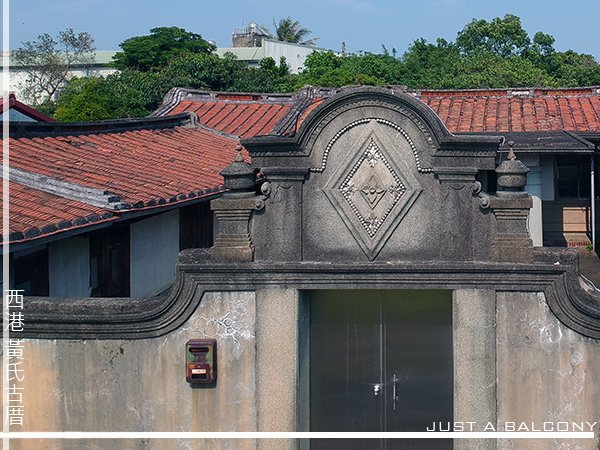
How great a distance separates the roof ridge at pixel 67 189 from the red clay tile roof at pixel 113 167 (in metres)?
0.03

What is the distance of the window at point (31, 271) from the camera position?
11148mm

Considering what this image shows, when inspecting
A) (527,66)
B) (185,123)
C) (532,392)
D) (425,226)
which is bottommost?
(532,392)

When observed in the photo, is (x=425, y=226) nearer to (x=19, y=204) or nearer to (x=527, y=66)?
(x=19, y=204)

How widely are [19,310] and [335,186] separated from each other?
388 centimetres

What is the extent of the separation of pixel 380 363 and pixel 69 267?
5.57m

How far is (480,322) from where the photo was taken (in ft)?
29.6

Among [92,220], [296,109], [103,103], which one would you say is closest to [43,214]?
[92,220]

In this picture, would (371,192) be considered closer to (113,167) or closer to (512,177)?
(512,177)

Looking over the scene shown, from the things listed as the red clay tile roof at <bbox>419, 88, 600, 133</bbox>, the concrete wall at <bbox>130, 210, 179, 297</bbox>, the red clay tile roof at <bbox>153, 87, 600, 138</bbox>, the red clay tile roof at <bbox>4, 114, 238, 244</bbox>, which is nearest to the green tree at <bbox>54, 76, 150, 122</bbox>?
the red clay tile roof at <bbox>153, 87, 600, 138</bbox>

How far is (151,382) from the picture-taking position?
9.25 meters

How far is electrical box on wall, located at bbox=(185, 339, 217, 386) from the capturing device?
29.9 ft

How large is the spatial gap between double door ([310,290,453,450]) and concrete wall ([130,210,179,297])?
6008mm

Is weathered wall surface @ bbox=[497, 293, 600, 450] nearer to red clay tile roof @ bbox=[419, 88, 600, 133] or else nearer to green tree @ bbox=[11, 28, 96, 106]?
red clay tile roof @ bbox=[419, 88, 600, 133]

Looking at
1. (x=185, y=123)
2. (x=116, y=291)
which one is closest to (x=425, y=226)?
(x=116, y=291)
